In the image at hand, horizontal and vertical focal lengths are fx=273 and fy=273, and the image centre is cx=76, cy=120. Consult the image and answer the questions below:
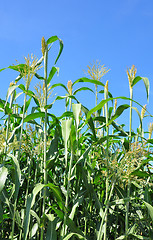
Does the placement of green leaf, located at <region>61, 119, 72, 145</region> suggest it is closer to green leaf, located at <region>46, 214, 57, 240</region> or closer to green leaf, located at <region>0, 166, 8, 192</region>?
green leaf, located at <region>0, 166, 8, 192</region>

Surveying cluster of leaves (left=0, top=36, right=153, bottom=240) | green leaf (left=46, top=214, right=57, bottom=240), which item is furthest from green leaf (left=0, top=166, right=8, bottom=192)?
green leaf (left=46, top=214, right=57, bottom=240)

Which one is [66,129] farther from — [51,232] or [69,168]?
[51,232]

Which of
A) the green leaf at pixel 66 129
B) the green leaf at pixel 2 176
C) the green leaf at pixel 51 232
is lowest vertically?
the green leaf at pixel 51 232

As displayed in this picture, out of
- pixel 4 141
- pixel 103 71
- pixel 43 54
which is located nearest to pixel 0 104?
pixel 4 141

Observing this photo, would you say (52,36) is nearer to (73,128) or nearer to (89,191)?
(73,128)

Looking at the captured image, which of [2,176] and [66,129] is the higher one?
[66,129]

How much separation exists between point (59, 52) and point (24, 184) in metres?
1.23

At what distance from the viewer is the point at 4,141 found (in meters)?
1.89

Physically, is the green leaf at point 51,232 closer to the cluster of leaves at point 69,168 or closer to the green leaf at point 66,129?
the cluster of leaves at point 69,168

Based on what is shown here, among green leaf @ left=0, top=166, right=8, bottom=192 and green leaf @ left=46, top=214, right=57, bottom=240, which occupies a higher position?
green leaf @ left=0, top=166, right=8, bottom=192

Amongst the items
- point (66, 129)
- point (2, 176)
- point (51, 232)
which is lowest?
point (51, 232)

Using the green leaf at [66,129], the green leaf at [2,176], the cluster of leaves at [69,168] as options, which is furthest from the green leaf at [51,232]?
the green leaf at [66,129]

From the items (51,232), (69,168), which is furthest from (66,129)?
(51,232)

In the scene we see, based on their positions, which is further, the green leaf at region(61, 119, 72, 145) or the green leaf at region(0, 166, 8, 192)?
the green leaf at region(61, 119, 72, 145)
